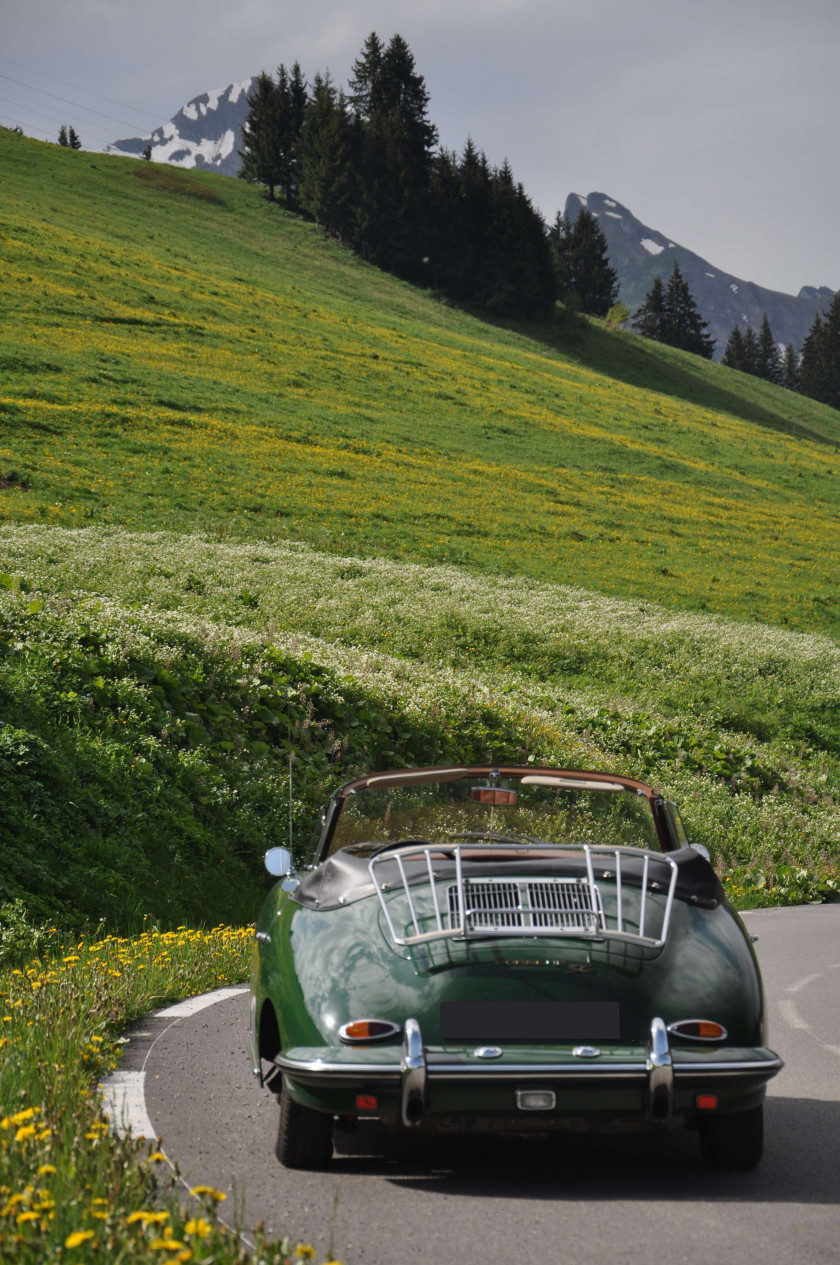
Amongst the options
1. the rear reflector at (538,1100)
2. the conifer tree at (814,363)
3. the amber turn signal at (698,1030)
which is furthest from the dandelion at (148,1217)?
the conifer tree at (814,363)

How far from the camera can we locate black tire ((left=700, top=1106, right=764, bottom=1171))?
4.12 metres

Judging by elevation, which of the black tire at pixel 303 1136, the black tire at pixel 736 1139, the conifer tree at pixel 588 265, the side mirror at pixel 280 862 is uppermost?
the conifer tree at pixel 588 265

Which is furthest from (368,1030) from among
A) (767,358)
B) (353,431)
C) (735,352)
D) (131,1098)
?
(767,358)

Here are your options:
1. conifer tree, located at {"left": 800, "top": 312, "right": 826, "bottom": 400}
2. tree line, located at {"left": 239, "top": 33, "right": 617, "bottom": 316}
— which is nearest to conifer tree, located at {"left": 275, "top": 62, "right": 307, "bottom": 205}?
tree line, located at {"left": 239, "top": 33, "right": 617, "bottom": 316}

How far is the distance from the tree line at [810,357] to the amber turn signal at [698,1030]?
4853 inches

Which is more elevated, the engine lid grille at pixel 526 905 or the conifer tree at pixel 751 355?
the conifer tree at pixel 751 355

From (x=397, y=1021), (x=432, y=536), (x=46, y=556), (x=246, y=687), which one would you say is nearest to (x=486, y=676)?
(x=246, y=687)

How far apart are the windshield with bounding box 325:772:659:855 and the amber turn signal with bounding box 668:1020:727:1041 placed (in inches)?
41.7

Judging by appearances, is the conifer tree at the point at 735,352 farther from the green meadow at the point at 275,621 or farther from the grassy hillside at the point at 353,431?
the green meadow at the point at 275,621

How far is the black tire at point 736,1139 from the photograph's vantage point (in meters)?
4.12

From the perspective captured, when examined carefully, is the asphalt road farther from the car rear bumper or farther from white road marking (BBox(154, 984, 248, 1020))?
white road marking (BBox(154, 984, 248, 1020))

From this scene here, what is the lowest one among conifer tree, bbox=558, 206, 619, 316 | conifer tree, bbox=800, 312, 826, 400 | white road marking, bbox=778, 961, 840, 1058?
white road marking, bbox=778, 961, 840, 1058

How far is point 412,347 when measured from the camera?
2515 inches

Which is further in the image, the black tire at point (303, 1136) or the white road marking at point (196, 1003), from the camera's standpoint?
the white road marking at point (196, 1003)
